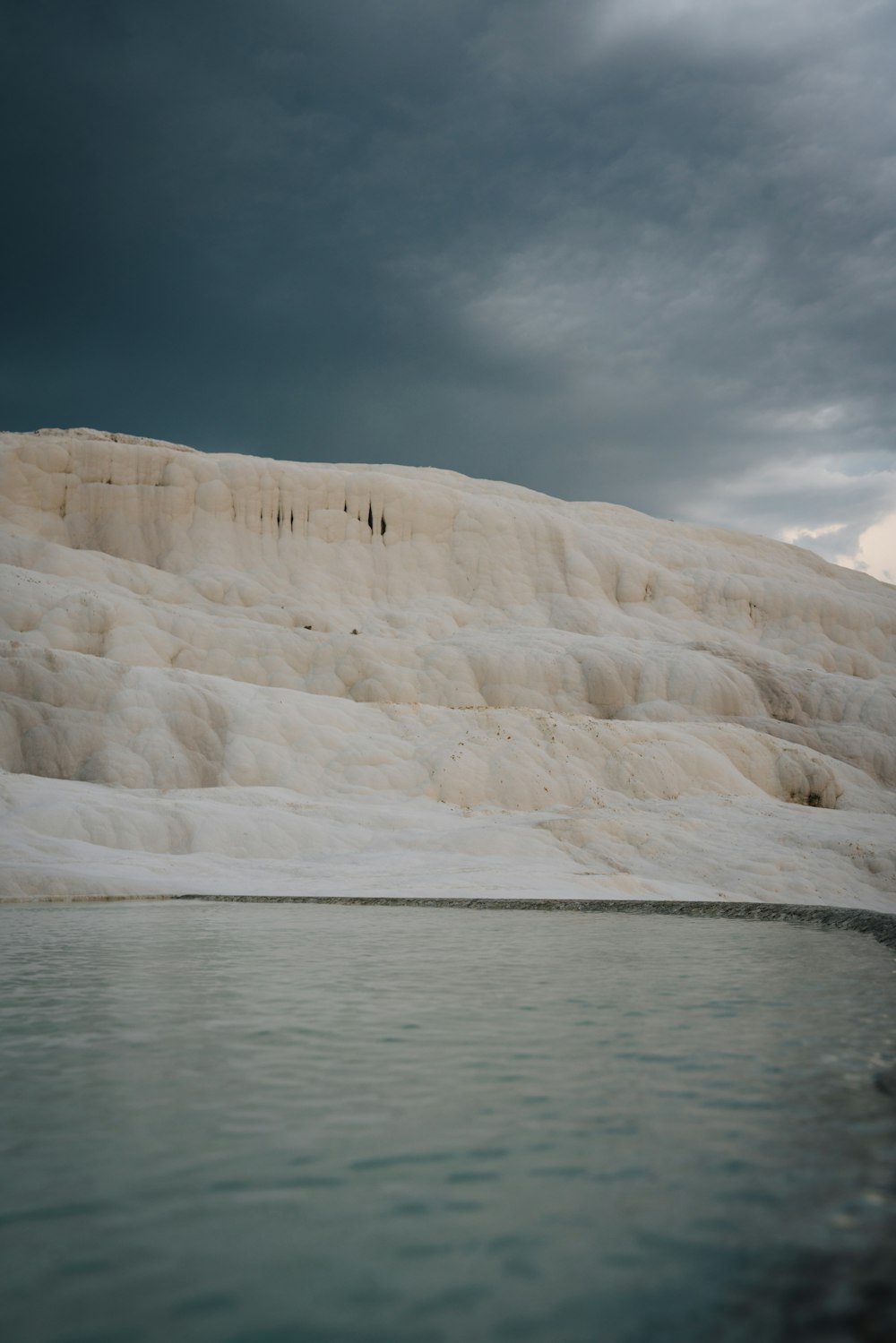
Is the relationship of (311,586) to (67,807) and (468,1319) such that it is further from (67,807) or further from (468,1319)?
(468,1319)

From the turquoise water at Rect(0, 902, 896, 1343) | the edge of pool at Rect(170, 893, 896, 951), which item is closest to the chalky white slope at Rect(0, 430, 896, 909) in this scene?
the edge of pool at Rect(170, 893, 896, 951)

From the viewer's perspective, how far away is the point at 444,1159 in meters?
4.91

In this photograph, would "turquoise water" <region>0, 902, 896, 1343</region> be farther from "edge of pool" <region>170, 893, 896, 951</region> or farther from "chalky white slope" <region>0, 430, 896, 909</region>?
"chalky white slope" <region>0, 430, 896, 909</region>

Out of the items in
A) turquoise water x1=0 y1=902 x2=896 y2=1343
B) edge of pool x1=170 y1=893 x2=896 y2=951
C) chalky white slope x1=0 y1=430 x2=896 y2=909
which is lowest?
turquoise water x1=0 y1=902 x2=896 y2=1343

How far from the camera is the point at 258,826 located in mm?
23688

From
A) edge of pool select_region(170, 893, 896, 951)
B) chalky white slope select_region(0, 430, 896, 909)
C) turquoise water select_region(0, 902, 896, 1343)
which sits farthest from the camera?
chalky white slope select_region(0, 430, 896, 909)

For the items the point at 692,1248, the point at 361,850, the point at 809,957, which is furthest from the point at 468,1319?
the point at 361,850

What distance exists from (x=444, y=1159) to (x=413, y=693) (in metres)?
38.9

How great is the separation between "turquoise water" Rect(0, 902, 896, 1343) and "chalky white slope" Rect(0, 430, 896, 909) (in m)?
11.1

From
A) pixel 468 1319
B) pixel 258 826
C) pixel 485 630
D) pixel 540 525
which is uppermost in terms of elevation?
pixel 540 525

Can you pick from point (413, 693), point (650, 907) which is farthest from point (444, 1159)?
point (413, 693)

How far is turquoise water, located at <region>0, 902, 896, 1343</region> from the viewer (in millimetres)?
3670

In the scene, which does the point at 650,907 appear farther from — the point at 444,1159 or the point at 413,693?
the point at 413,693

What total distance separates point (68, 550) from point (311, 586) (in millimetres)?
11991
